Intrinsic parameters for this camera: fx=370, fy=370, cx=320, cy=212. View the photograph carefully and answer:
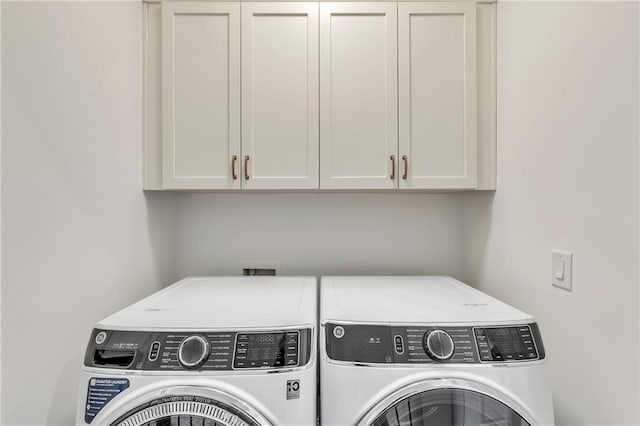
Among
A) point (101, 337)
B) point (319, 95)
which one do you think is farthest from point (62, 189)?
point (319, 95)

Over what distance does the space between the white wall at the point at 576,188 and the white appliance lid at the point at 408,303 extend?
198 mm

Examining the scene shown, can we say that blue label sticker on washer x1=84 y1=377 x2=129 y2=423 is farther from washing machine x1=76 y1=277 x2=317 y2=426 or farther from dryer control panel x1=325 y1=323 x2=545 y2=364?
dryer control panel x1=325 y1=323 x2=545 y2=364

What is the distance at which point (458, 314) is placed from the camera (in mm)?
1115

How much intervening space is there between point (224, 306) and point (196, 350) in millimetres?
247

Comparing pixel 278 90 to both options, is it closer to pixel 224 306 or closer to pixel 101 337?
pixel 224 306

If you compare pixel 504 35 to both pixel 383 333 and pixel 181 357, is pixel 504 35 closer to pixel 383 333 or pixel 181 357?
pixel 383 333

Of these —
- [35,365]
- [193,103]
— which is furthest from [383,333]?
[193,103]

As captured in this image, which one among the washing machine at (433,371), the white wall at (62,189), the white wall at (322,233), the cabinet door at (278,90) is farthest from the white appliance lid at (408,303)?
the white wall at (62,189)

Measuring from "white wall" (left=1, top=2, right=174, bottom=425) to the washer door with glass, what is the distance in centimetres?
98

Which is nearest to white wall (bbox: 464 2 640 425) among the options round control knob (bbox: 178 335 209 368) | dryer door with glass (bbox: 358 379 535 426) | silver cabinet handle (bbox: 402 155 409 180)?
dryer door with glass (bbox: 358 379 535 426)

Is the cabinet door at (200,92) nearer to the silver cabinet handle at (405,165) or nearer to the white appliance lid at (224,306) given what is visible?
the white appliance lid at (224,306)

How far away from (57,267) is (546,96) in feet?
5.57

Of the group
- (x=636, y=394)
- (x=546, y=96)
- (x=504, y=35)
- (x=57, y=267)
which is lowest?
(x=636, y=394)

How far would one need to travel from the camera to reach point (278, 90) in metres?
1.61
